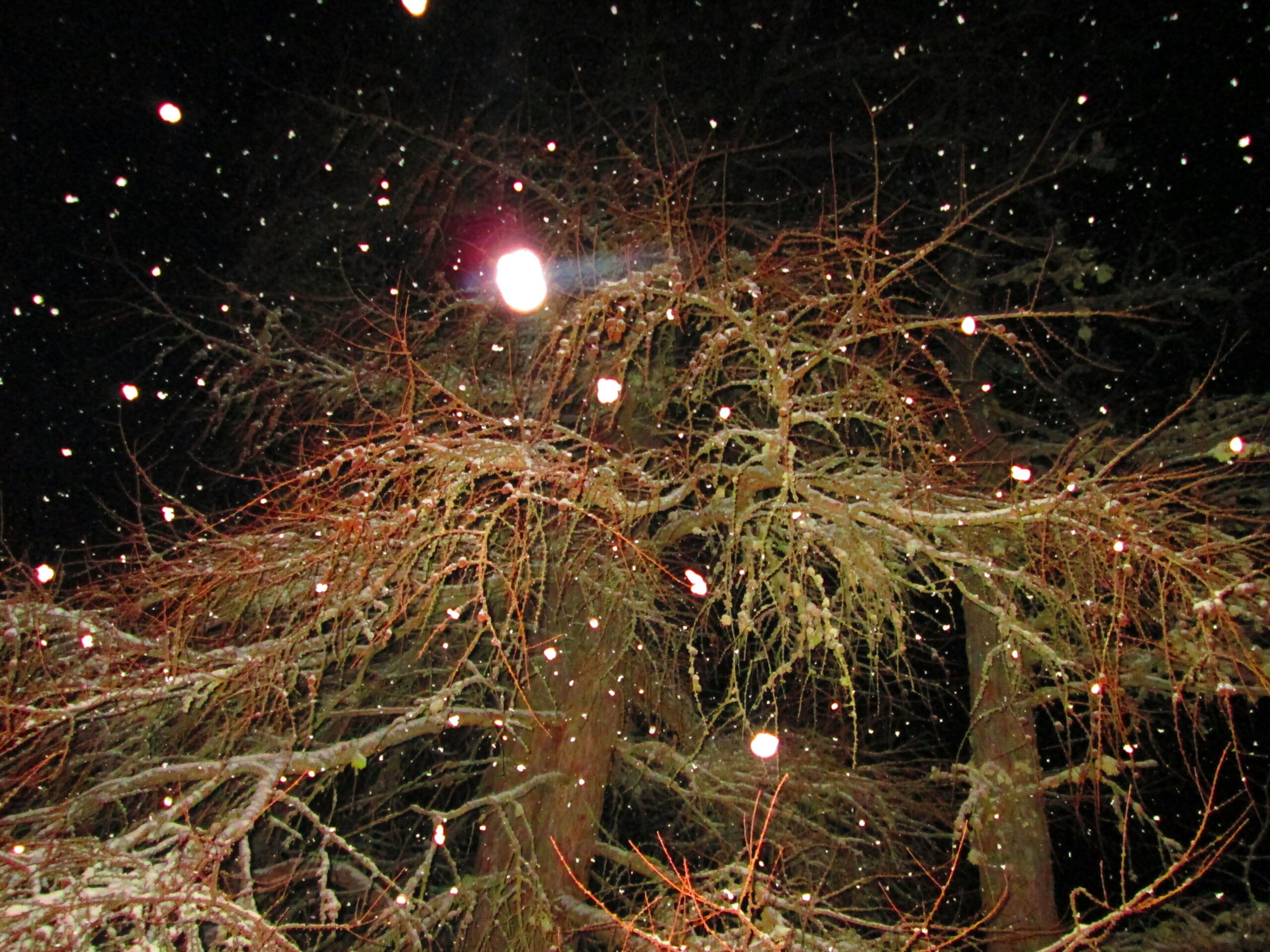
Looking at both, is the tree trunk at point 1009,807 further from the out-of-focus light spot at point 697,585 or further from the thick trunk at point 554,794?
the thick trunk at point 554,794

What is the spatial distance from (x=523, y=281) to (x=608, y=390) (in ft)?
5.33

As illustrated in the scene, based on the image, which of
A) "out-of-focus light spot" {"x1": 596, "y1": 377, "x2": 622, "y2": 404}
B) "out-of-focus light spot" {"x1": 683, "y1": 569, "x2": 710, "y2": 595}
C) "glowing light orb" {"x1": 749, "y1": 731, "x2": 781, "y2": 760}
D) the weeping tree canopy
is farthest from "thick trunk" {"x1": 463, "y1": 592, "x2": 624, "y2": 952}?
A: "out-of-focus light spot" {"x1": 596, "y1": 377, "x2": 622, "y2": 404}

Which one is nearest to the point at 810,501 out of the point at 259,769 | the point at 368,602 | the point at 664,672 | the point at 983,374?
the point at 664,672

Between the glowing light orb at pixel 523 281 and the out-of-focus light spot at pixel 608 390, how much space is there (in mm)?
1459

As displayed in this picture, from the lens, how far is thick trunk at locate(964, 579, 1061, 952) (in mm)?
5109

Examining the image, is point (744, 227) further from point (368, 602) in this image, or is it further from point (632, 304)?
point (368, 602)

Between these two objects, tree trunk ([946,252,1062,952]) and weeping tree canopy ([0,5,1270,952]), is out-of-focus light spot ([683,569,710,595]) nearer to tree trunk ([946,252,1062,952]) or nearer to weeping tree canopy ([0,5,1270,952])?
weeping tree canopy ([0,5,1270,952])

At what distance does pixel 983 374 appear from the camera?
771 cm

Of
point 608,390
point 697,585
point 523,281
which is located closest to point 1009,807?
point 697,585

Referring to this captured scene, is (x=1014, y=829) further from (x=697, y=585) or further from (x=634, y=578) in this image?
(x=634, y=578)

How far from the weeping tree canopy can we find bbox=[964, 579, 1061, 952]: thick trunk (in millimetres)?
38

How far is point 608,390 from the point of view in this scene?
11.7 feet

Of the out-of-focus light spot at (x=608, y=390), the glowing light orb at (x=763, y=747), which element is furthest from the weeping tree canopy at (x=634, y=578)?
the glowing light orb at (x=763, y=747)

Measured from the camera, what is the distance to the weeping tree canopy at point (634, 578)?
9.75 feet
